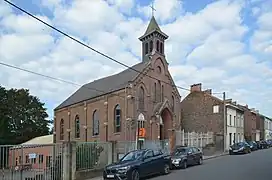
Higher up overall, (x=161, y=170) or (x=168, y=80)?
(x=168, y=80)

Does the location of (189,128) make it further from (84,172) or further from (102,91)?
(84,172)

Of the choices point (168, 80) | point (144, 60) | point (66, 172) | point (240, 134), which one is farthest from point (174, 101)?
point (66, 172)

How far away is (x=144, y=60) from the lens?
4588cm

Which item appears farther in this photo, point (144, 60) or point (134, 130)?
point (144, 60)

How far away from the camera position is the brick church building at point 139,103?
4097 cm

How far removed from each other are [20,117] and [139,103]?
32.9 metres

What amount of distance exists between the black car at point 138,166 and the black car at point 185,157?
231 centimetres

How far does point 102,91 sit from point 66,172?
30.0 metres

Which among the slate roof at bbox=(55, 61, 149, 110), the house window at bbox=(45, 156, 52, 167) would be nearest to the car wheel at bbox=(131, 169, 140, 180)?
the house window at bbox=(45, 156, 52, 167)

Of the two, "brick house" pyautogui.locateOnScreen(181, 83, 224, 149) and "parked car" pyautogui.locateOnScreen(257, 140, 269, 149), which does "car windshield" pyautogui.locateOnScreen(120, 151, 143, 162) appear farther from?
"parked car" pyautogui.locateOnScreen(257, 140, 269, 149)

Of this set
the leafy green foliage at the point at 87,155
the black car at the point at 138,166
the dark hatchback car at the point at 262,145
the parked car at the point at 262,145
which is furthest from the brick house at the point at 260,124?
the leafy green foliage at the point at 87,155

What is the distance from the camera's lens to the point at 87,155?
19859mm

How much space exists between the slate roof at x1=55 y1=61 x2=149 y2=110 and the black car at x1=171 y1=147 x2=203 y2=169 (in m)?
18.0

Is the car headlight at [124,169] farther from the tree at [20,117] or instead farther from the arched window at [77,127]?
the tree at [20,117]
